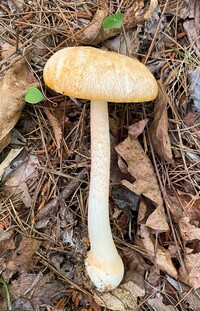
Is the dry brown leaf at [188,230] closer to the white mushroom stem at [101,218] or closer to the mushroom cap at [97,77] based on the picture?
the white mushroom stem at [101,218]

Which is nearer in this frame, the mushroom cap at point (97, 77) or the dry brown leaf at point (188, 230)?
the mushroom cap at point (97, 77)

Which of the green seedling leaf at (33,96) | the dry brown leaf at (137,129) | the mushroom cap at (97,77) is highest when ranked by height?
the mushroom cap at (97,77)

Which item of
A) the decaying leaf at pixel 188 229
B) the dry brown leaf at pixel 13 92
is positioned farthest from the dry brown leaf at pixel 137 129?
the dry brown leaf at pixel 13 92

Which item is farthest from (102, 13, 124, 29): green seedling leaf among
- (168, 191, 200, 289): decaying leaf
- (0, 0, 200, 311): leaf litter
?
(168, 191, 200, 289): decaying leaf

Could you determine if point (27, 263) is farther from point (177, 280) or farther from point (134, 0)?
point (134, 0)

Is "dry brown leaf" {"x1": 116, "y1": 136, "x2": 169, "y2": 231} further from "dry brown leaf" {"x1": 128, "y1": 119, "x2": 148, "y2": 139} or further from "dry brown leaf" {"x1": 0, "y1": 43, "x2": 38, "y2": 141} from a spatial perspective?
"dry brown leaf" {"x1": 0, "y1": 43, "x2": 38, "y2": 141}

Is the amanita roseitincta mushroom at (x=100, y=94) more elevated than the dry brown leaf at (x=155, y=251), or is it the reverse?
the amanita roseitincta mushroom at (x=100, y=94)

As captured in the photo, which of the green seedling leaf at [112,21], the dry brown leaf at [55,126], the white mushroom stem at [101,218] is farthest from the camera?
the dry brown leaf at [55,126]
